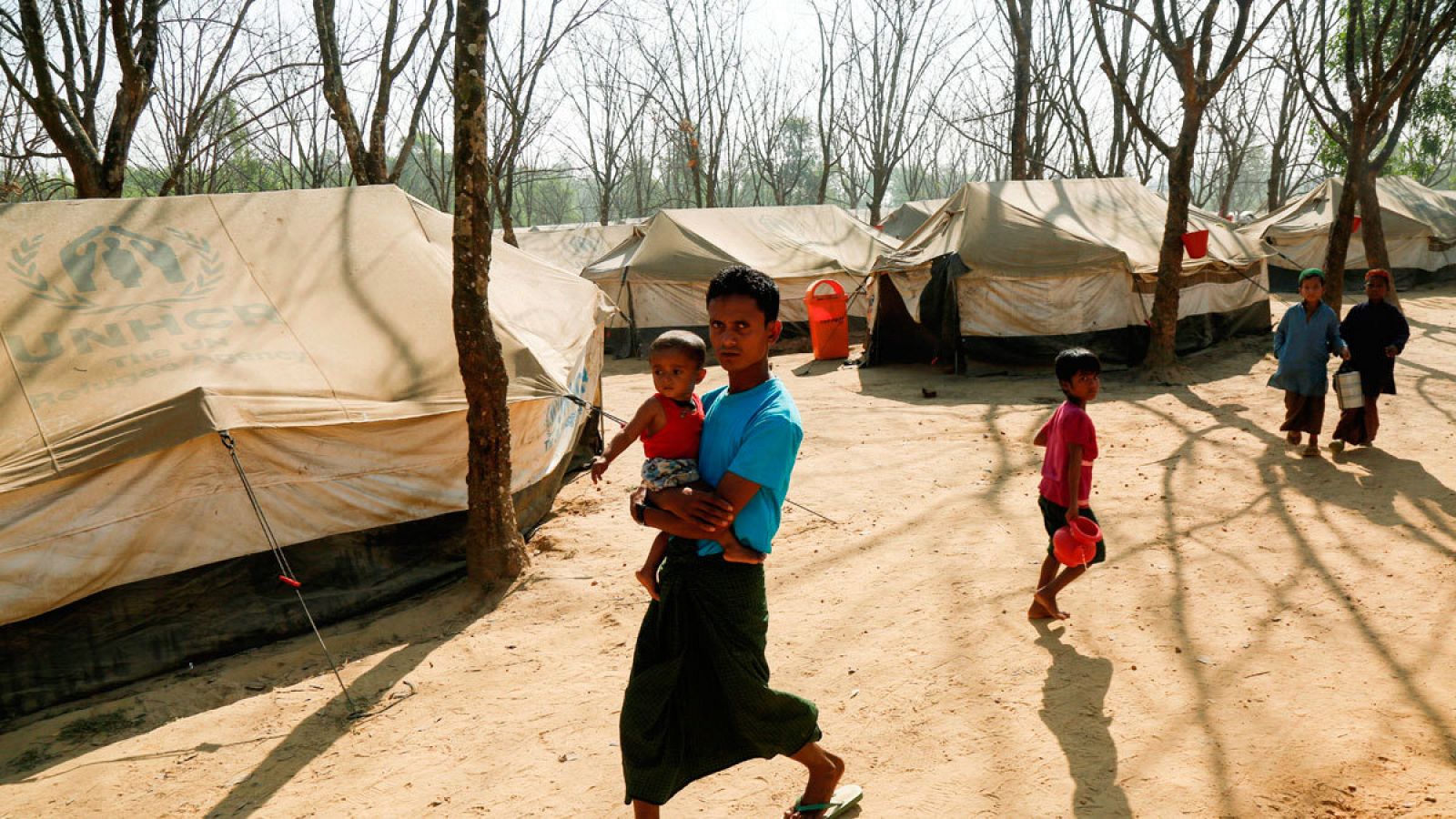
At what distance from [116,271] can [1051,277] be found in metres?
9.39

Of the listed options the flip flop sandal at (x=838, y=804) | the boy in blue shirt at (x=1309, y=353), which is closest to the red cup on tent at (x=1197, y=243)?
the boy in blue shirt at (x=1309, y=353)

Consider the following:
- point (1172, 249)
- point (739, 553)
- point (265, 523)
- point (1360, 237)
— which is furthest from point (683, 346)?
point (1360, 237)

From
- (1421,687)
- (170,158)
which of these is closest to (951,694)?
(1421,687)

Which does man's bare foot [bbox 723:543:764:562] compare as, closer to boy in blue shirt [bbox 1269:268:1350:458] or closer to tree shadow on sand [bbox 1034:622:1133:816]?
tree shadow on sand [bbox 1034:622:1133:816]

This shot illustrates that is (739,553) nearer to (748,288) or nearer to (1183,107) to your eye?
(748,288)

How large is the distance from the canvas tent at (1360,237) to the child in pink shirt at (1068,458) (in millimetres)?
16370

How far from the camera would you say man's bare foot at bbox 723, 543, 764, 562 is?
2123mm

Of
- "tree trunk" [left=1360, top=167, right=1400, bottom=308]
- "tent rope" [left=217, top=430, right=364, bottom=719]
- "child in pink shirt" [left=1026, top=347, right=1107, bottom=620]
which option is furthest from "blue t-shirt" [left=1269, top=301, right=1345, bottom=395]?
"tent rope" [left=217, top=430, right=364, bottom=719]

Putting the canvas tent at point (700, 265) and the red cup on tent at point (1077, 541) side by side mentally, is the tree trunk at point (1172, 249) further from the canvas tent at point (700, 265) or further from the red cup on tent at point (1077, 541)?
the red cup on tent at point (1077, 541)

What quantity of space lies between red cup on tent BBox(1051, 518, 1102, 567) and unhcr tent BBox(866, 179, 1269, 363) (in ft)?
24.9

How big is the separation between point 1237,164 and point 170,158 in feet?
96.2

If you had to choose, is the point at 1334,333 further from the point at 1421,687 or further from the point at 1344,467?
the point at 1421,687

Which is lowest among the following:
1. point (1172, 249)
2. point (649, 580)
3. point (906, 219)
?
point (649, 580)

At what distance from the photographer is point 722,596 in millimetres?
2223
